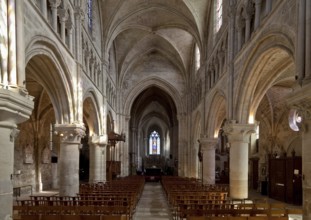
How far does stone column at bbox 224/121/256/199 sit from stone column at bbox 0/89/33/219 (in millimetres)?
10387

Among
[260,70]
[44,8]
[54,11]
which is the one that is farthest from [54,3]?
[260,70]

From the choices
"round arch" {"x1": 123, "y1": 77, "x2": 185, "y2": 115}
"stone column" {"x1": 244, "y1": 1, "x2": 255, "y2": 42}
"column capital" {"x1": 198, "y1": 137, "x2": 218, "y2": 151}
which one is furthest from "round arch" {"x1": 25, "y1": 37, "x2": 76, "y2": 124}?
"round arch" {"x1": 123, "y1": 77, "x2": 185, "y2": 115}

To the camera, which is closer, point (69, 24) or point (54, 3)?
point (54, 3)

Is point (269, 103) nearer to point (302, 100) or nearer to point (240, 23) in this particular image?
point (240, 23)

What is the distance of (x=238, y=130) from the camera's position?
15820mm

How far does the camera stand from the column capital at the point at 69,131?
15461mm

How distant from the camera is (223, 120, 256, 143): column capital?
1580cm

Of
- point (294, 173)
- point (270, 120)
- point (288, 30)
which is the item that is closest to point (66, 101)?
point (288, 30)

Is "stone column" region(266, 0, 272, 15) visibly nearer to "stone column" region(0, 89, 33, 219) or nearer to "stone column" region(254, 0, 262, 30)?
"stone column" region(254, 0, 262, 30)

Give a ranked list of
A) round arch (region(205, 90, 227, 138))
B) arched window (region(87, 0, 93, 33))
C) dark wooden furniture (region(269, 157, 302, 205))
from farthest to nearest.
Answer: round arch (region(205, 90, 227, 138)), arched window (region(87, 0, 93, 33)), dark wooden furniture (region(269, 157, 302, 205))

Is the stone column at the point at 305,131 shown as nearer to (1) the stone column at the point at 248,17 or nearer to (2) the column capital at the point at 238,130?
(1) the stone column at the point at 248,17

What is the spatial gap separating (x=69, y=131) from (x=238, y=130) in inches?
313

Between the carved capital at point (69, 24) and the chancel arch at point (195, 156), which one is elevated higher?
the carved capital at point (69, 24)

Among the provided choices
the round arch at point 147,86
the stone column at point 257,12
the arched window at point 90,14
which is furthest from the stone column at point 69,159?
the round arch at point 147,86
